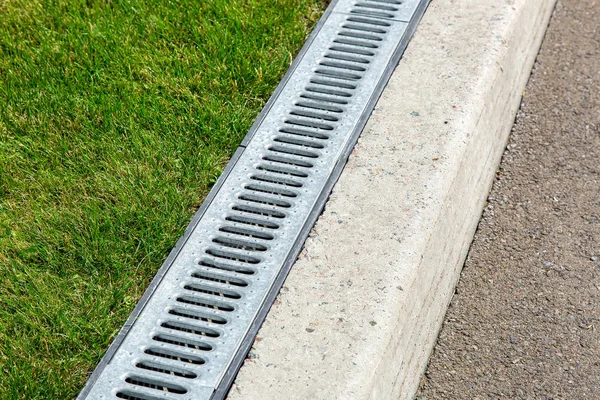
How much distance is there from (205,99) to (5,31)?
106cm

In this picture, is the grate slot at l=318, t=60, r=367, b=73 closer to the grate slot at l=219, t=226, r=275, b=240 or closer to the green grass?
the green grass

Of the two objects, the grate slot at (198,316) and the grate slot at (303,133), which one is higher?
the grate slot at (198,316)

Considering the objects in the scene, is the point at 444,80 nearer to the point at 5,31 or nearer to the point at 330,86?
the point at 330,86

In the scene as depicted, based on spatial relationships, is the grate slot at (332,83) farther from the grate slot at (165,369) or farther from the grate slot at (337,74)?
the grate slot at (165,369)

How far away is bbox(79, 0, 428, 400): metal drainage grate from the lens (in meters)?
2.36

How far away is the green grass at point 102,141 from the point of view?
100 inches

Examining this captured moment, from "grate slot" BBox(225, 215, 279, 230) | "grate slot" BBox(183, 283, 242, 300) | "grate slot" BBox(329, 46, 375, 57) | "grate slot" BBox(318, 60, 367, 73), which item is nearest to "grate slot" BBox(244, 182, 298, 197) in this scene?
"grate slot" BBox(225, 215, 279, 230)

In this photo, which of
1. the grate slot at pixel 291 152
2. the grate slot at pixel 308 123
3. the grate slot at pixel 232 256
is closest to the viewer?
the grate slot at pixel 232 256

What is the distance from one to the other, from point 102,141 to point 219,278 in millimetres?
868

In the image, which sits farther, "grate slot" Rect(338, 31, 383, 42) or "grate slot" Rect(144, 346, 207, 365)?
"grate slot" Rect(338, 31, 383, 42)

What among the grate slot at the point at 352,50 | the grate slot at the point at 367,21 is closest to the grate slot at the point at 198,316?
the grate slot at the point at 352,50

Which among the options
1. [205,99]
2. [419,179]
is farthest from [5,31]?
[419,179]

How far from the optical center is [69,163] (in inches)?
120

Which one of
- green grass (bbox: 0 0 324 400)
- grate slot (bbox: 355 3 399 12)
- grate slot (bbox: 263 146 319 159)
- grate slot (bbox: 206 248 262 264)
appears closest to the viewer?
green grass (bbox: 0 0 324 400)
